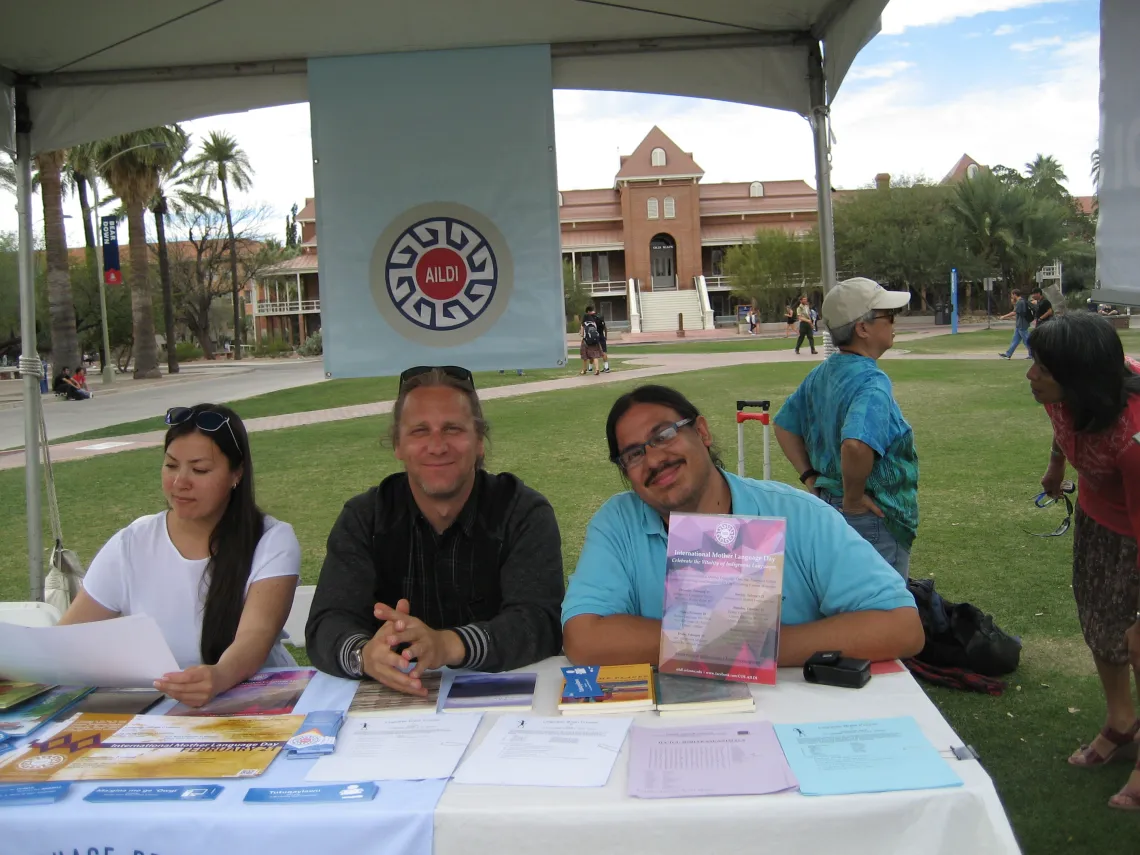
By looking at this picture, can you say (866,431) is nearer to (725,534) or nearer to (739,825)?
(725,534)

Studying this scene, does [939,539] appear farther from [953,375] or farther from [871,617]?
[953,375]

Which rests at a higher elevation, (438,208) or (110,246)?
(110,246)

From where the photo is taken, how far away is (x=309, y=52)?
380 centimetres

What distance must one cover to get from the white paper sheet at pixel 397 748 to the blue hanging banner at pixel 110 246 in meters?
27.0

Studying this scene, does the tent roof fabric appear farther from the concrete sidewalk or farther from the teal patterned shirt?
the concrete sidewalk

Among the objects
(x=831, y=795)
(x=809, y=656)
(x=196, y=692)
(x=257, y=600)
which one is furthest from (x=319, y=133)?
(x=831, y=795)

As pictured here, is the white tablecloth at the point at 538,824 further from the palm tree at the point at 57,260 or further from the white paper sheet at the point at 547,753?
the palm tree at the point at 57,260

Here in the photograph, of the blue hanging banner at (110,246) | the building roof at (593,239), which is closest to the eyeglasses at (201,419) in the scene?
the blue hanging banner at (110,246)

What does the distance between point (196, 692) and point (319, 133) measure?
2.43 meters

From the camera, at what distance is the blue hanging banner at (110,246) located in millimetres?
25547

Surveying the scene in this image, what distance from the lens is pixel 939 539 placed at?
22.4ft

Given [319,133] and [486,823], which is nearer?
[486,823]

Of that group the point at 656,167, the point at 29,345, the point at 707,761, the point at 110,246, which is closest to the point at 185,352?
the point at 656,167

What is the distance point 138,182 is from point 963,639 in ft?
104
